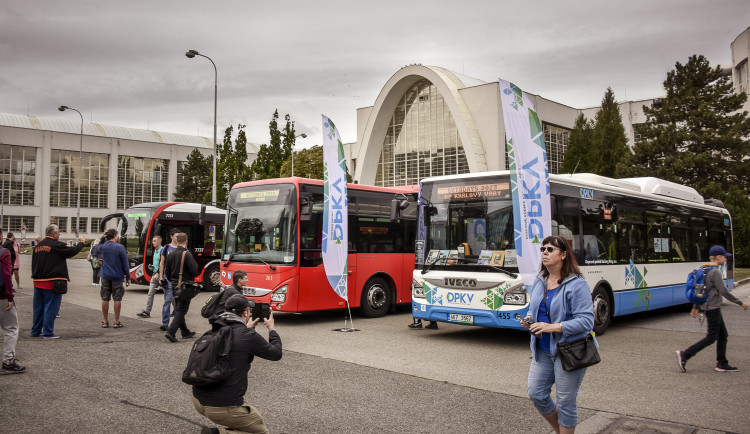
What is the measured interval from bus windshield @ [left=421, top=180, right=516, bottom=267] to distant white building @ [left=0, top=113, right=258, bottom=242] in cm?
7109

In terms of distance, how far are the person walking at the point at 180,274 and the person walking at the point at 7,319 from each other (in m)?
2.64

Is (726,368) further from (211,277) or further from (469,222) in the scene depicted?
(211,277)

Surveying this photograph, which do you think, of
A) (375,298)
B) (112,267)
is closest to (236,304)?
(112,267)

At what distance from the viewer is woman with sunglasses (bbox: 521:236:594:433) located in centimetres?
419

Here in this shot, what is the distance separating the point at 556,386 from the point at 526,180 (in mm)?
5057

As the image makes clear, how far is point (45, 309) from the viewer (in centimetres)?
992

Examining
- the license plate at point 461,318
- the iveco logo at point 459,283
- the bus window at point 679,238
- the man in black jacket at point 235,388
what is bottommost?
the license plate at point 461,318

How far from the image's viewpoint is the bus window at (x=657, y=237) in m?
12.9

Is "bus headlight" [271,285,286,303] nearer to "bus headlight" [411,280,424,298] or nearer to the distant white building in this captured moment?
"bus headlight" [411,280,424,298]

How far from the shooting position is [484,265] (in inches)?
390

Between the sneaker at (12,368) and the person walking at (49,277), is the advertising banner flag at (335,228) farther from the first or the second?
the sneaker at (12,368)

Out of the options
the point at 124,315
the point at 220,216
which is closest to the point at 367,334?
the point at 124,315

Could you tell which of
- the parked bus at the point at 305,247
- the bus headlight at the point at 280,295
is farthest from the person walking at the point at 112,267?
the bus headlight at the point at 280,295

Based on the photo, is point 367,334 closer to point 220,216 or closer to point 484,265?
point 484,265
